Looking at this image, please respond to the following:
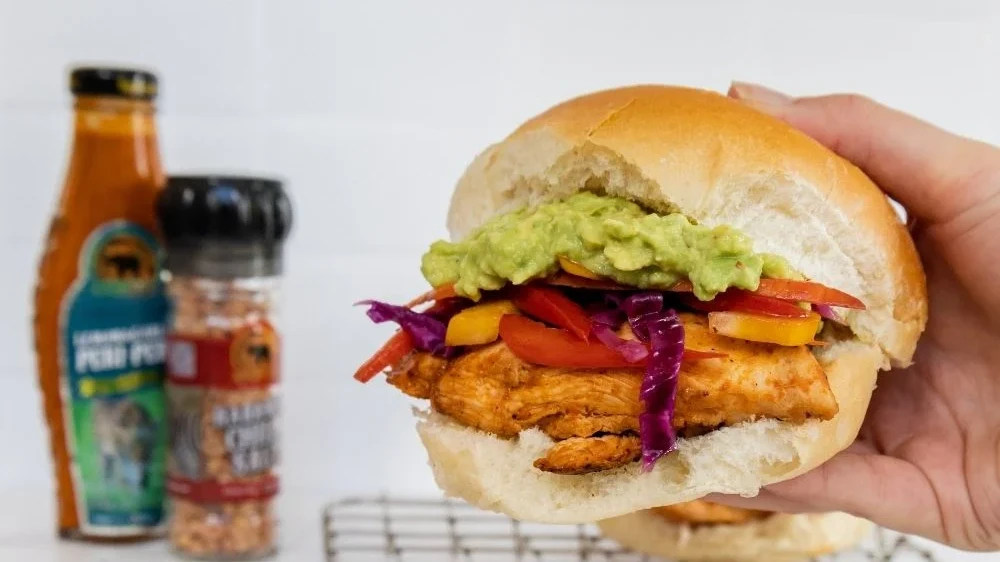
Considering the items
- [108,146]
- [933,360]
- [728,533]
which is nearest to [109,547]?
[108,146]

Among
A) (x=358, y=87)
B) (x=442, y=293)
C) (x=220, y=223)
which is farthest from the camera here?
(x=358, y=87)

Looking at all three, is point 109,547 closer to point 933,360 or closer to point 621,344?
point 621,344

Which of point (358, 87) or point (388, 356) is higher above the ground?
point (358, 87)

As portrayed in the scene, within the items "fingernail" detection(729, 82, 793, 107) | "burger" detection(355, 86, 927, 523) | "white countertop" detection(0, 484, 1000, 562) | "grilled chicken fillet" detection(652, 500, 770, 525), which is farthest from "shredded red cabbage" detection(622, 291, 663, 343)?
"white countertop" detection(0, 484, 1000, 562)

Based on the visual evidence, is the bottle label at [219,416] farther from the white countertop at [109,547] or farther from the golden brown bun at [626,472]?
the golden brown bun at [626,472]

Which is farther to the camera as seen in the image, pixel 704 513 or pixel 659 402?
pixel 704 513

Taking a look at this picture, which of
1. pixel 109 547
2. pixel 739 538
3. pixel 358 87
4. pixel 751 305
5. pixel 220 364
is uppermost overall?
pixel 358 87
